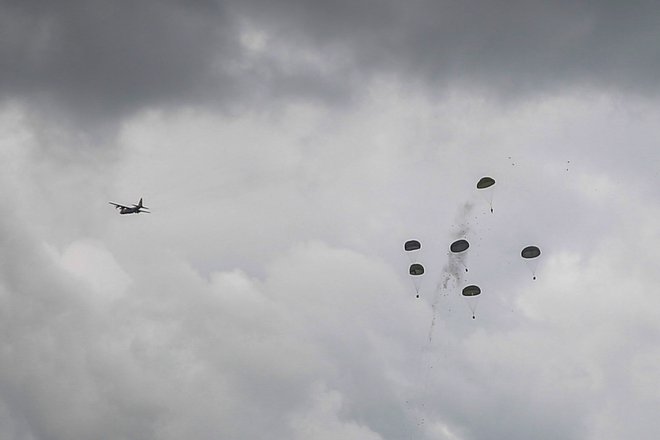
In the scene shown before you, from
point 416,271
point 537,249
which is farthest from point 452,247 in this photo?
point 537,249

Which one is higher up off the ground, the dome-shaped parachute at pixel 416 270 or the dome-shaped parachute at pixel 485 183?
the dome-shaped parachute at pixel 485 183

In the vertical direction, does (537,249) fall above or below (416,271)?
above

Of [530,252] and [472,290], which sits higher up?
[530,252]

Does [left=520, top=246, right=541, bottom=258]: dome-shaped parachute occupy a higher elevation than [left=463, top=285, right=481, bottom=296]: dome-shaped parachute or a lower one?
higher

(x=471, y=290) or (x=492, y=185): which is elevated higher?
(x=492, y=185)

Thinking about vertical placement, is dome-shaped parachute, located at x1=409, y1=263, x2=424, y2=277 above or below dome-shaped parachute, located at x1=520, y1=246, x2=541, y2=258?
below

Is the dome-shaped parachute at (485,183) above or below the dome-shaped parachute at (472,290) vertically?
above

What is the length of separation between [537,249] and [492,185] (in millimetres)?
15586

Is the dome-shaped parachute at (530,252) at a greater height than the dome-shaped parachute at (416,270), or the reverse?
the dome-shaped parachute at (530,252)

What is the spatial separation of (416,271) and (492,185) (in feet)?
73.8

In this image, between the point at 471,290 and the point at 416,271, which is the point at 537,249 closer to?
the point at 471,290

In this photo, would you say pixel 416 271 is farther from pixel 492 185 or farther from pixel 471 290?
pixel 492 185

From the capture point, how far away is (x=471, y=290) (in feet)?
456

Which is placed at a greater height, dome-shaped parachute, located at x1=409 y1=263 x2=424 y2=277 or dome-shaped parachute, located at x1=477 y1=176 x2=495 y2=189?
dome-shaped parachute, located at x1=477 y1=176 x2=495 y2=189
